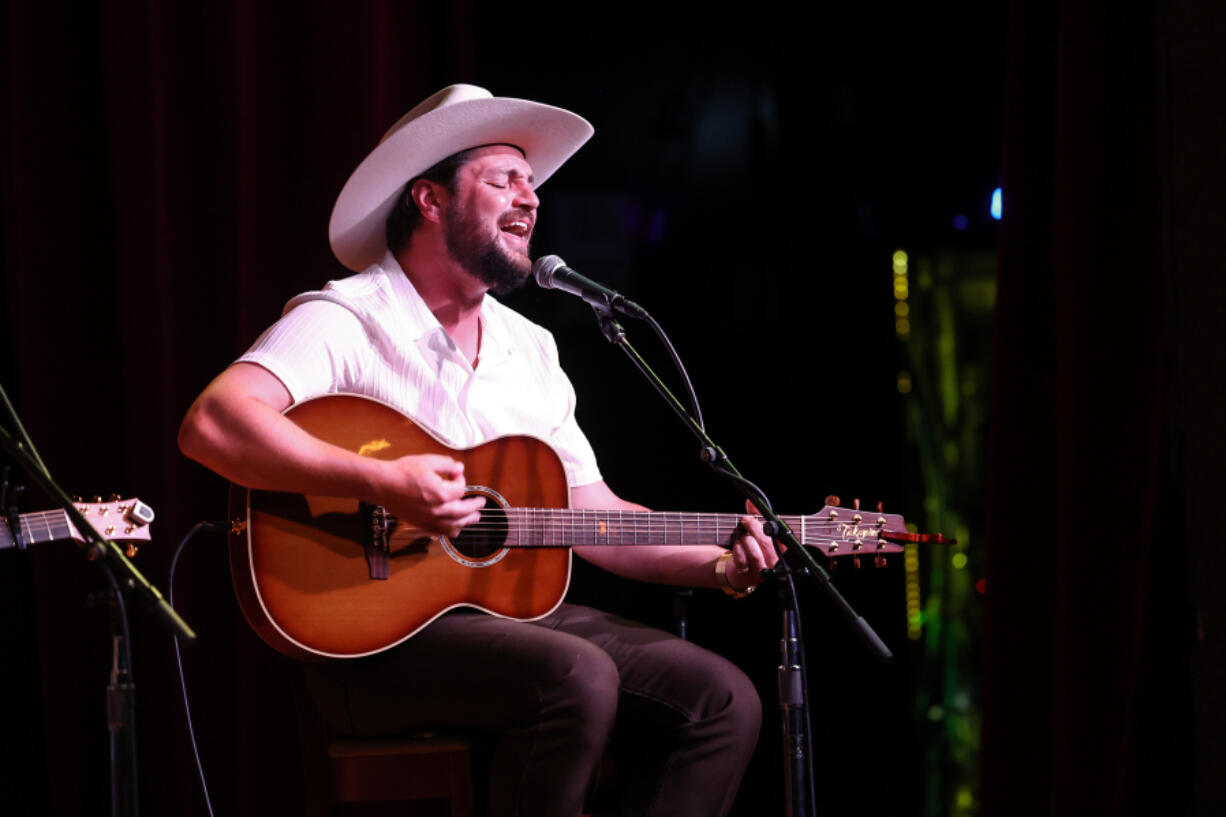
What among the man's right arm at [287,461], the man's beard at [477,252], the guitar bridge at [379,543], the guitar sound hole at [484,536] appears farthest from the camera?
the man's beard at [477,252]

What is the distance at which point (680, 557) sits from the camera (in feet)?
9.36

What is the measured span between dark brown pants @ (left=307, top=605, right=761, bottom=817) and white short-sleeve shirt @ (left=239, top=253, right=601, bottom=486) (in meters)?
0.48

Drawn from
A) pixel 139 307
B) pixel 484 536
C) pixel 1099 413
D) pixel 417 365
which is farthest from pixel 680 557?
pixel 139 307

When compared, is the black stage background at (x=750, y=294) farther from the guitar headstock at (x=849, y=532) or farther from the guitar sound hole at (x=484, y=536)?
the guitar sound hole at (x=484, y=536)

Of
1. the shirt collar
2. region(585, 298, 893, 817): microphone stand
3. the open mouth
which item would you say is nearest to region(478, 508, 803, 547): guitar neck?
region(585, 298, 893, 817): microphone stand

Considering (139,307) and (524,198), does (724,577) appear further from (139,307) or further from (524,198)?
(139,307)

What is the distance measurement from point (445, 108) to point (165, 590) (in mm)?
1453

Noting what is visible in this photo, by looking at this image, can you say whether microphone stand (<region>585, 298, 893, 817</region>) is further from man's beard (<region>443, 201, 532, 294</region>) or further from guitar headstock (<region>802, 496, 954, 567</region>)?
man's beard (<region>443, 201, 532, 294</region>)

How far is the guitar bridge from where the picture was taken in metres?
2.38

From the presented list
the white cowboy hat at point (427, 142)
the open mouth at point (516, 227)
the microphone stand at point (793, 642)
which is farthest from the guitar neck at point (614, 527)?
the white cowboy hat at point (427, 142)

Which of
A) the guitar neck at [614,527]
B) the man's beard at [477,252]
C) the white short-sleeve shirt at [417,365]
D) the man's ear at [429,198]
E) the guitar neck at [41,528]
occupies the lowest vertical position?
the guitar neck at [614,527]

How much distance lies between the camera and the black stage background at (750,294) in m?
2.38

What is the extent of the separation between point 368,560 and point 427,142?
1090 mm

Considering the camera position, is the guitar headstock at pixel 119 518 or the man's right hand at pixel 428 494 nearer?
the man's right hand at pixel 428 494
